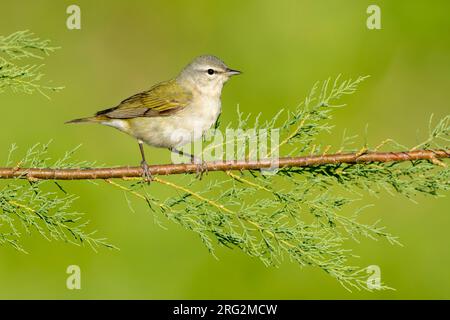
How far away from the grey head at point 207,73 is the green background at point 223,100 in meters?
1.57

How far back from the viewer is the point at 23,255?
7.24 metres

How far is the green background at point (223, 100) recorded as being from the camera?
285 inches

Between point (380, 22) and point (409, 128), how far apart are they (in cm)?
176

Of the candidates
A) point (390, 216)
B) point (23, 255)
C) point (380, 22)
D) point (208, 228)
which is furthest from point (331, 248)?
point (380, 22)

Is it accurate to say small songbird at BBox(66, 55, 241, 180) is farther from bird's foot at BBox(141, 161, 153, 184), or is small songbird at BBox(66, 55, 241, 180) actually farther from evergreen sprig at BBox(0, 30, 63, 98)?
evergreen sprig at BBox(0, 30, 63, 98)

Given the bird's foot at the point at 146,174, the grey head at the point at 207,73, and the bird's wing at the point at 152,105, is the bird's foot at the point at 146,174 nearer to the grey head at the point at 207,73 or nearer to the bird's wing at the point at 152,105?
the bird's wing at the point at 152,105

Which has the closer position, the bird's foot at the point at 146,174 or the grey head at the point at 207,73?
the bird's foot at the point at 146,174

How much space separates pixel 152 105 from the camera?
6.10 m

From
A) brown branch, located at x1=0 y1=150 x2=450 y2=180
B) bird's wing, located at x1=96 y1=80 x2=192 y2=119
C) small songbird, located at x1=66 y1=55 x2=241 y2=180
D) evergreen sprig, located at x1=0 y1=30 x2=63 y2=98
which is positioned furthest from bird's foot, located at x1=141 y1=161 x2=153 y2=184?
bird's wing, located at x1=96 y1=80 x2=192 y2=119

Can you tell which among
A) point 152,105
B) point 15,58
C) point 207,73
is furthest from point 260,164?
point 207,73

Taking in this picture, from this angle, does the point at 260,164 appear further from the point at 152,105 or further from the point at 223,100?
the point at 223,100

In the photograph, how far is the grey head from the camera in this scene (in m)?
6.27

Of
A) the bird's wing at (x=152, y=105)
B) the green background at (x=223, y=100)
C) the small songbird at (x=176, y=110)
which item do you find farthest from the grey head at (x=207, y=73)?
the green background at (x=223, y=100)

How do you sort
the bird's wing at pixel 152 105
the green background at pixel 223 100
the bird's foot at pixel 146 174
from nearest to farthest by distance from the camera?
1. the bird's foot at pixel 146 174
2. the bird's wing at pixel 152 105
3. the green background at pixel 223 100
